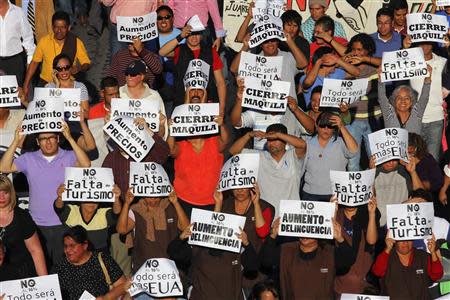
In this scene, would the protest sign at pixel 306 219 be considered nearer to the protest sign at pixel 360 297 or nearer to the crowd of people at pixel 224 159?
the crowd of people at pixel 224 159

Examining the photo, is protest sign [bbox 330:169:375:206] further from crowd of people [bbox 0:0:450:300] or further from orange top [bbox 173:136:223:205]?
orange top [bbox 173:136:223:205]

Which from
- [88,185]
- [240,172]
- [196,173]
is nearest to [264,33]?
[196,173]

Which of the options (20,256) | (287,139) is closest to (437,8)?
(287,139)

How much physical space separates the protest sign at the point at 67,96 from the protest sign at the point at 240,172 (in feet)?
6.47

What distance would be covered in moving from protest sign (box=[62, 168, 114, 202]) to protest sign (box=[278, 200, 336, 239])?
1.85 meters


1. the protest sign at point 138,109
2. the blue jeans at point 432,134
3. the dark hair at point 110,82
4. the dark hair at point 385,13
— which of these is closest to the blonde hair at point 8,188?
the protest sign at point 138,109

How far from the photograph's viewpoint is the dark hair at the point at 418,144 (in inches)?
622

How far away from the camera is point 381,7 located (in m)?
19.8

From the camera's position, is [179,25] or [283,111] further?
[179,25]

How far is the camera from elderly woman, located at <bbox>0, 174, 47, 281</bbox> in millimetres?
14422

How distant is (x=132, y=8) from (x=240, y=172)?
460 centimetres

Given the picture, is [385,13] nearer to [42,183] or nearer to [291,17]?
[291,17]

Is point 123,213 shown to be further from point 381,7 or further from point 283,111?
point 381,7

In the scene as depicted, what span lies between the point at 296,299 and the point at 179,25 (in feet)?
18.8
